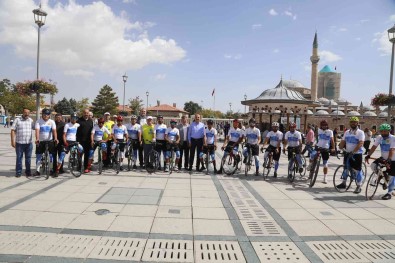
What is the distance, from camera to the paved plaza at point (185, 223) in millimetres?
4074

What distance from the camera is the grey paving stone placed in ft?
20.9

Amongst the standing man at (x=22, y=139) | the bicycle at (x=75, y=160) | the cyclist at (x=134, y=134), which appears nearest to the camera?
the standing man at (x=22, y=139)

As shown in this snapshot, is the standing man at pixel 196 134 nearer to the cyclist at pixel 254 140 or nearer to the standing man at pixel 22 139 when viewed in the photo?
the cyclist at pixel 254 140

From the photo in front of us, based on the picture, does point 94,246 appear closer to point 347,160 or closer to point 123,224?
point 123,224

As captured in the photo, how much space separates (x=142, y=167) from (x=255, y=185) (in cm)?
428

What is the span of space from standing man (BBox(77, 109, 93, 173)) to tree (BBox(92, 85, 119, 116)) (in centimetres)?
6881

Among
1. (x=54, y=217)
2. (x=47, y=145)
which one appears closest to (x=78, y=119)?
(x=47, y=145)

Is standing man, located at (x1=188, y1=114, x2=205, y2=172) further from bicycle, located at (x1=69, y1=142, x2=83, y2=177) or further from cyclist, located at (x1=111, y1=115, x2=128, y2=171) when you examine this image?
bicycle, located at (x1=69, y1=142, x2=83, y2=177)

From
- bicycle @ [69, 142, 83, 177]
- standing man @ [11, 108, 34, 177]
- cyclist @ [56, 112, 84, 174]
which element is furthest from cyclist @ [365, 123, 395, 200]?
standing man @ [11, 108, 34, 177]

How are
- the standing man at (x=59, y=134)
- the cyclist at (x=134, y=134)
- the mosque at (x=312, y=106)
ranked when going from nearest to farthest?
the standing man at (x=59, y=134), the cyclist at (x=134, y=134), the mosque at (x=312, y=106)

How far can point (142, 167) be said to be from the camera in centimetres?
1085

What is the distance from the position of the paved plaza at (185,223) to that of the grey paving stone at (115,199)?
21 millimetres

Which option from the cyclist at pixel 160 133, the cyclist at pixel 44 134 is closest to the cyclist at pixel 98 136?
the cyclist at pixel 44 134

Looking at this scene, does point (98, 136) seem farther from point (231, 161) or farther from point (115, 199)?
point (231, 161)
